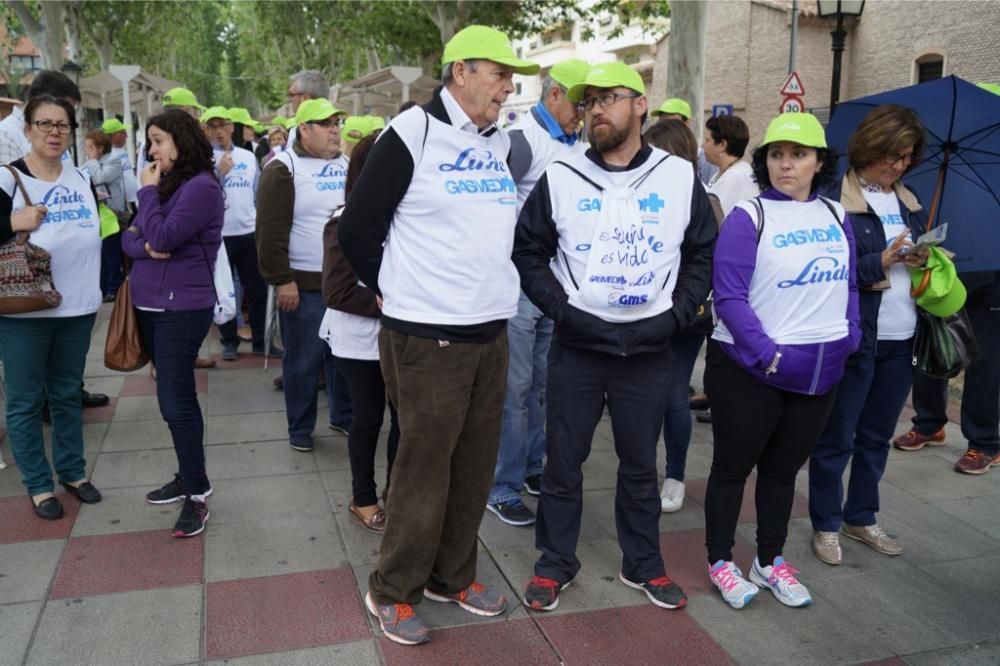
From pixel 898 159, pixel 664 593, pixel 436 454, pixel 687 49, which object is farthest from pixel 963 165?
pixel 687 49

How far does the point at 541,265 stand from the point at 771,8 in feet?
97.3

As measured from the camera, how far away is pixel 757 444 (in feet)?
11.9

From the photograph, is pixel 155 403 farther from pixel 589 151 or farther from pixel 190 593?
pixel 589 151

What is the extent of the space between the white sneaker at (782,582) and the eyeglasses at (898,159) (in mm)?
1767

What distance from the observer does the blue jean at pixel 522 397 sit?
4.31 meters

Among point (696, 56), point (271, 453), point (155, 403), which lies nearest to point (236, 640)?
point (271, 453)

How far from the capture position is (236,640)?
10.7ft

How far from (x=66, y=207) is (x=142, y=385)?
2.93 meters

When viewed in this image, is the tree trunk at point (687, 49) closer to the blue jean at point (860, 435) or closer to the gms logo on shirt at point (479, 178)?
the blue jean at point (860, 435)

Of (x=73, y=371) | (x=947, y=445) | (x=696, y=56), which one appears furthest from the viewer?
(x=696, y=56)

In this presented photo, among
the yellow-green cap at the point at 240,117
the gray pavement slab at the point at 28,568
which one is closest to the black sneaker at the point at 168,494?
the gray pavement slab at the point at 28,568

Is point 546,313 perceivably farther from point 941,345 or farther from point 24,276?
point 24,276

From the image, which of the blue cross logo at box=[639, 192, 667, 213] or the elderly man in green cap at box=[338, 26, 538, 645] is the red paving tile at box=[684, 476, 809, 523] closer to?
the blue cross logo at box=[639, 192, 667, 213]

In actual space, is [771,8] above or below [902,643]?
above
